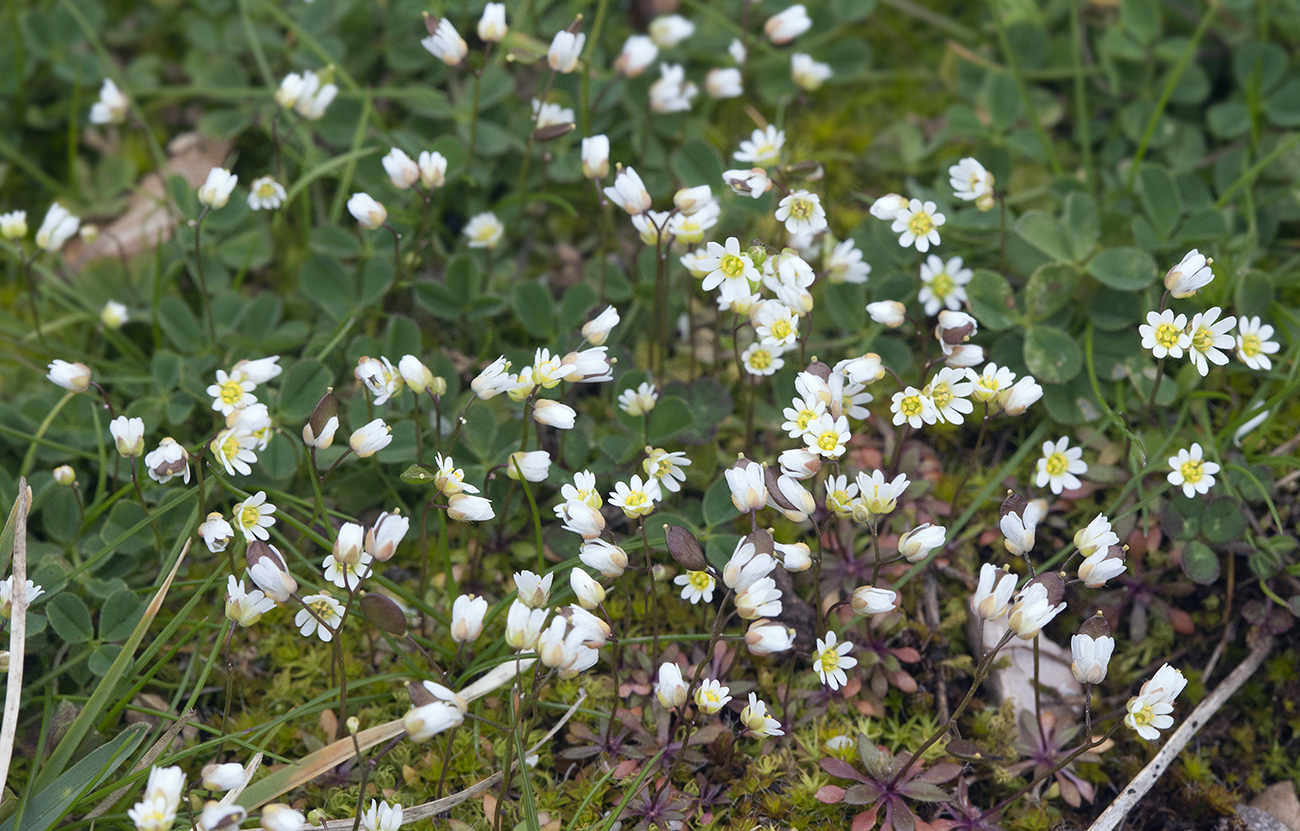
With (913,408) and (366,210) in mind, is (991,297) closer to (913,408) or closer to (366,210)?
(913,408)

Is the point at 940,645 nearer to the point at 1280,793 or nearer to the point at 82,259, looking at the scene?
the point at 1280,793

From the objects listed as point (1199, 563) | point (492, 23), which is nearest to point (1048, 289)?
point (1199, 563)

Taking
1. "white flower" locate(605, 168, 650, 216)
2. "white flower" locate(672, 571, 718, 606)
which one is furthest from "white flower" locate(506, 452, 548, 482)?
"white flower" locate(605, 168, 650, 216)

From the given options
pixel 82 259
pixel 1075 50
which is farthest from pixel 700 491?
pixel 82 259

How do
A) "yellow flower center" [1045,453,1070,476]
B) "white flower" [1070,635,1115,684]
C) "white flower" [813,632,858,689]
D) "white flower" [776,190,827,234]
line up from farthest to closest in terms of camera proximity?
"yellow flower center" [1045,453,1070,476] < "white flower" [776,190,827,234] < "white flower" [813,632,858,689] < "white flower" [1070,635,1115,684]

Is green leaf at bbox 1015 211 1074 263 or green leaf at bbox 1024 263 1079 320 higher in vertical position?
green leaf at bbox 1015 211 1074 263

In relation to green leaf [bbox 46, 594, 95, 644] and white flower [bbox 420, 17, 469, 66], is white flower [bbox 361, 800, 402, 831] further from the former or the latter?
white flower [bbox 420, 17, 469, 66]
